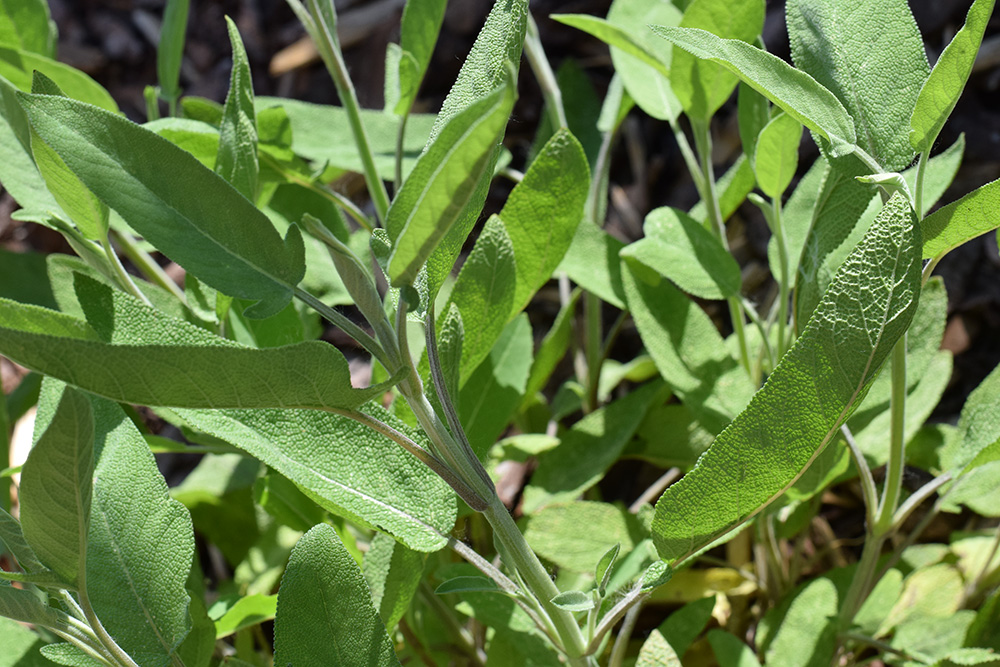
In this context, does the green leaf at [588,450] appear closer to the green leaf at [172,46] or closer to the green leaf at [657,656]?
the green leaf at [657,656]

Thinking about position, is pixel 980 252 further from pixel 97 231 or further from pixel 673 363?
pixel 97 231

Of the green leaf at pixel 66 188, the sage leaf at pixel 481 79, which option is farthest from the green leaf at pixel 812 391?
the green leaf at pixel 66 188

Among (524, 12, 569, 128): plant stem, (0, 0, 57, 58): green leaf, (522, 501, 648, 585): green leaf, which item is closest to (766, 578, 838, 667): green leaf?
(522, 501, 648, 585): green leaf

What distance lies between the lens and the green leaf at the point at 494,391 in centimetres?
73

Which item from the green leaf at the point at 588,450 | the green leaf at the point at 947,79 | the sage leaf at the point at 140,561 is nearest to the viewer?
the green leaf at the point at 947,79

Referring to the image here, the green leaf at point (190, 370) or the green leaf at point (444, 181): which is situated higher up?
the green leaf at point (444, 181)

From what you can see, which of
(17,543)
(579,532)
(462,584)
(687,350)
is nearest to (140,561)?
(17,543)

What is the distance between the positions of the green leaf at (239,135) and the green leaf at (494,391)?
0.25 meters

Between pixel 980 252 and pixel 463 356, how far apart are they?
0.65 meters

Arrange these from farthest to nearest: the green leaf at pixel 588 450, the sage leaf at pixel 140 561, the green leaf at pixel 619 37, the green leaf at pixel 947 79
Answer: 1. the green leaf at pixel 588 450
2. the green leaf at pixel 619 37
3. the sage leaf at pixel 140 561
4. the green leaf at pixel 947 79

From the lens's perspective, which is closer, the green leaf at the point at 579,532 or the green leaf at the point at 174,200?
the green leaf at the point at 174,200

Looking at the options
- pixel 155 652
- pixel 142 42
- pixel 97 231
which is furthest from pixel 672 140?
pixel 142 42

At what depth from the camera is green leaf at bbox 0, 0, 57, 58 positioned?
2.47ft

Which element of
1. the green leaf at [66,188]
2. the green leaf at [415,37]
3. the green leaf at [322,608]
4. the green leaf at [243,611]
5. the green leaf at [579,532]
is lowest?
the green leaf at [243,611]
